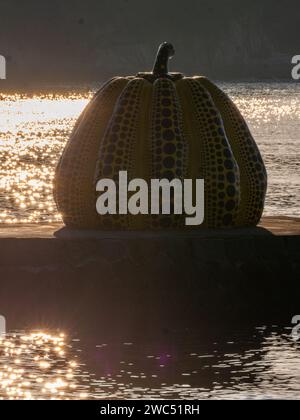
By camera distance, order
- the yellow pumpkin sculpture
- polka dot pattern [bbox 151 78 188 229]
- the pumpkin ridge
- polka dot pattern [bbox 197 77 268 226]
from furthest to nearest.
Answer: polka dot pattern [bbox 197 77 268 226] → the pumpkin ridge → the yellow pumpkin sculpture → polka dot pattern [bbox 151 78 188 229]

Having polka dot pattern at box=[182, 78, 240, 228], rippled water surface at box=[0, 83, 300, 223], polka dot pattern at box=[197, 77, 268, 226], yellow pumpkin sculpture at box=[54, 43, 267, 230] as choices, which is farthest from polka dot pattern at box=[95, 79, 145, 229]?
rippled water surface at box=[0, 83, 300, 223]

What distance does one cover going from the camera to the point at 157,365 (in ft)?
56.1

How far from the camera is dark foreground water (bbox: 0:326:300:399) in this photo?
1580 centimetres

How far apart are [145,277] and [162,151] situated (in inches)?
60.9

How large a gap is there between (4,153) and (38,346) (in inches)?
1835

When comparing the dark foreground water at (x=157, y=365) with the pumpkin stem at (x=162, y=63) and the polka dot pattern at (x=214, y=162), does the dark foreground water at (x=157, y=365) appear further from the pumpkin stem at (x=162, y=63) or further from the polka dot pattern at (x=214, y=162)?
the pumpkin stem at (x=162, y=63)

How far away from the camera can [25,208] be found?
35188 millimetres

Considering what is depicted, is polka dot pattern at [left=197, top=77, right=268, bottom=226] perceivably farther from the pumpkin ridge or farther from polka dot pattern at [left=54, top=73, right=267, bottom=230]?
the pumpkin ridge

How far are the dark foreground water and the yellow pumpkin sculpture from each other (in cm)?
203

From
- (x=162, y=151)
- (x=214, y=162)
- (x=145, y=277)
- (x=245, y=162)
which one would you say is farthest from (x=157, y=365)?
(x=245, y=162)

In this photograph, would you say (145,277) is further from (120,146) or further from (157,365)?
(157,365)
